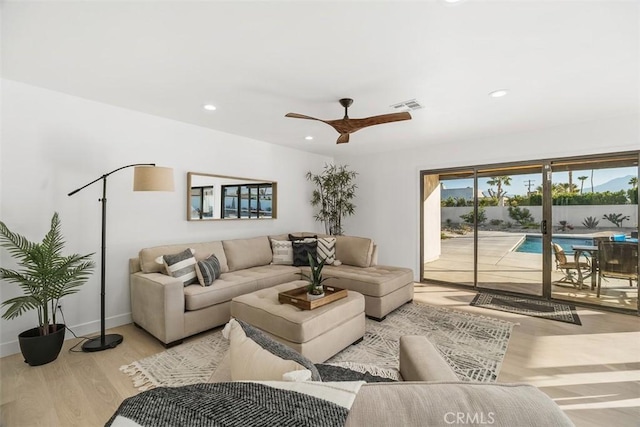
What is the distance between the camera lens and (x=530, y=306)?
3814 mm

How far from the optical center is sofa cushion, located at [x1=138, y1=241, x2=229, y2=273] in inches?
122

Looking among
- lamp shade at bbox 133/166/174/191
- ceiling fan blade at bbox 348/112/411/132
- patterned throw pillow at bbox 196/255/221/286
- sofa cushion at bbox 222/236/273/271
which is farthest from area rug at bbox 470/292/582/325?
lamp shade at bbox 133/166/174/191

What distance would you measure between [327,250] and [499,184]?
288cm

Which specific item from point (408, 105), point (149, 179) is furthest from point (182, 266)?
point (408, 105)

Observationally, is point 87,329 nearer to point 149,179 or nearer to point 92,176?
point 92,176

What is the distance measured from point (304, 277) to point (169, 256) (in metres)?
1.71

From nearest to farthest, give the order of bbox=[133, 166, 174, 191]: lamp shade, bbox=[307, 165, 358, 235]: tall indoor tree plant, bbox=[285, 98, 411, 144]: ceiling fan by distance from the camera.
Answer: bbox=[285, 98, 411, 144]: ceiling fan, bbox=[133, 166, 174, 191]: lamp shade, bbox=[307, 165, 358, 235]: tall indoor tree plant

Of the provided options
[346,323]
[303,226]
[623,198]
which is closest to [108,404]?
[346,323]

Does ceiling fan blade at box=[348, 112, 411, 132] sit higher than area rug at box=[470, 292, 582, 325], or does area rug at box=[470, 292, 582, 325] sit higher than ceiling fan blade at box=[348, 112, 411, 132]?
ceiling fan blade at box=[348, 112, 411, 132]

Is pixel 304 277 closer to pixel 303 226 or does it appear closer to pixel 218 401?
pixel 303 226

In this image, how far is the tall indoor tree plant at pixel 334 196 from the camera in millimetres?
5582

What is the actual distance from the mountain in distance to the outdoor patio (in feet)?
2.87

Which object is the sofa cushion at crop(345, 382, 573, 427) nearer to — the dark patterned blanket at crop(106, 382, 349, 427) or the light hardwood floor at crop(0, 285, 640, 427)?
the dark patterned blanket at crop(106, 382, 349, 427)

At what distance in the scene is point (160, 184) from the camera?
284cm
